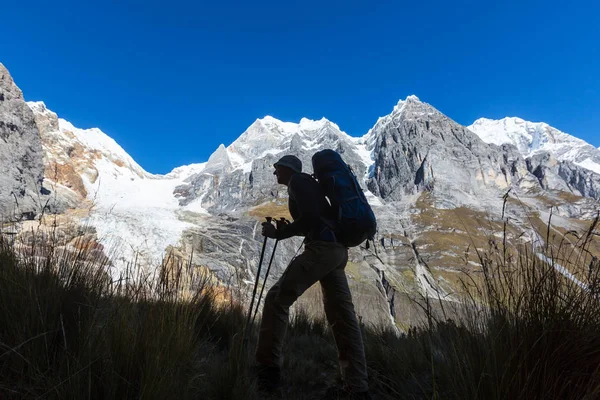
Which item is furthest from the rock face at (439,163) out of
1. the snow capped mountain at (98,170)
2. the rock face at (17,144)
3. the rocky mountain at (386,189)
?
the rock face at (17,144)

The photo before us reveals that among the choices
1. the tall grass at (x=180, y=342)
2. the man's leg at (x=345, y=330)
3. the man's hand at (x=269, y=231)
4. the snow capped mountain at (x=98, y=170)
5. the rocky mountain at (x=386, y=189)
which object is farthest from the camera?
the snow capped mountain at (x=98, y=170)

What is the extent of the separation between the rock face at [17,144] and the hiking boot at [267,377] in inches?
3855

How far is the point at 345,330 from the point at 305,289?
1.62ft

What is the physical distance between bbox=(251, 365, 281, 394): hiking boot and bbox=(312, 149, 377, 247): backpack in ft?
3.98

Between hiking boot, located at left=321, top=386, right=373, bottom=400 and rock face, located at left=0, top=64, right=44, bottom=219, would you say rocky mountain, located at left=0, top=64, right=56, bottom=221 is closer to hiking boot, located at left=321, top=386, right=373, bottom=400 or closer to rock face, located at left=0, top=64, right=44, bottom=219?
rock face, located at left=0, top=64, right=44, bottom=219

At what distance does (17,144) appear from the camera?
89125 millimetres

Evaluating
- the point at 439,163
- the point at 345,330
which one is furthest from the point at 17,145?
the point at 439,163

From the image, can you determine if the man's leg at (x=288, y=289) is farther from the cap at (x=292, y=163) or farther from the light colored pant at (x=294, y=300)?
the cap at (x=292, y=163)

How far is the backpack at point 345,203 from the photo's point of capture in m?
2.77

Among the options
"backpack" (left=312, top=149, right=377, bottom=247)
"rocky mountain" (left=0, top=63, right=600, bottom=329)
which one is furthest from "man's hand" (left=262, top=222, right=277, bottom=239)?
"rocky mountain" (left=0, top=63, right=600, bottom=329)

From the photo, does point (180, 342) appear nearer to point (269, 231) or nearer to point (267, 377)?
point (267, 377)

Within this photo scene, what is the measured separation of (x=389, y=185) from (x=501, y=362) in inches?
6369

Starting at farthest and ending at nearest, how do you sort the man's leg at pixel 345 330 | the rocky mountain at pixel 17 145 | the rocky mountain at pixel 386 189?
the rocky mountain at pixel 386 189, the rocky mountain at pixel 17 145, the man's leg at pixel 345 330

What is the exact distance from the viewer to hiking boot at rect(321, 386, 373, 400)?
2551 mm
